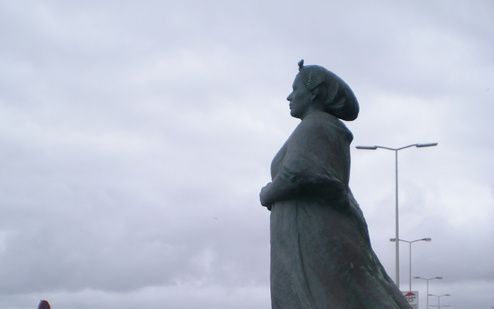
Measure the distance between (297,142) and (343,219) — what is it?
2.60ft

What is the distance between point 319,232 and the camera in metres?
6.82

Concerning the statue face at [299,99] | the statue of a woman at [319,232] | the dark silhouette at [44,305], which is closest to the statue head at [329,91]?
the statue face at [299,99]

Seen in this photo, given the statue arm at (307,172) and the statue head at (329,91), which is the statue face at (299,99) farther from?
the statue arm at (307,172)

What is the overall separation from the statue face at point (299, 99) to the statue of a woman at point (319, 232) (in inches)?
9.8

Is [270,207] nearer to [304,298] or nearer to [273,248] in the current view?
[273,248]

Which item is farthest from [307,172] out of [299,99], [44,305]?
[44,305]

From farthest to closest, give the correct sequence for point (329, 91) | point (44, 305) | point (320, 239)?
point (44, 305) < point (329, 91) < point (320, 239)

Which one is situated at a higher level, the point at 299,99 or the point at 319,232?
the point at 299,99

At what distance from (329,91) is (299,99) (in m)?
0.29

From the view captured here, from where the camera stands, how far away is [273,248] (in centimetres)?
708

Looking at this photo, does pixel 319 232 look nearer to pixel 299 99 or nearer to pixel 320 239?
pixel 320 239

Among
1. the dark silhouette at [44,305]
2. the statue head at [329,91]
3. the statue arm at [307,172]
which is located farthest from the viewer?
the dark silhouette at [44,305]

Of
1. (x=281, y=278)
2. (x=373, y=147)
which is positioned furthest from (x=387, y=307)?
(x=373, y=147)

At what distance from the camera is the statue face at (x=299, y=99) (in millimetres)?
7629
